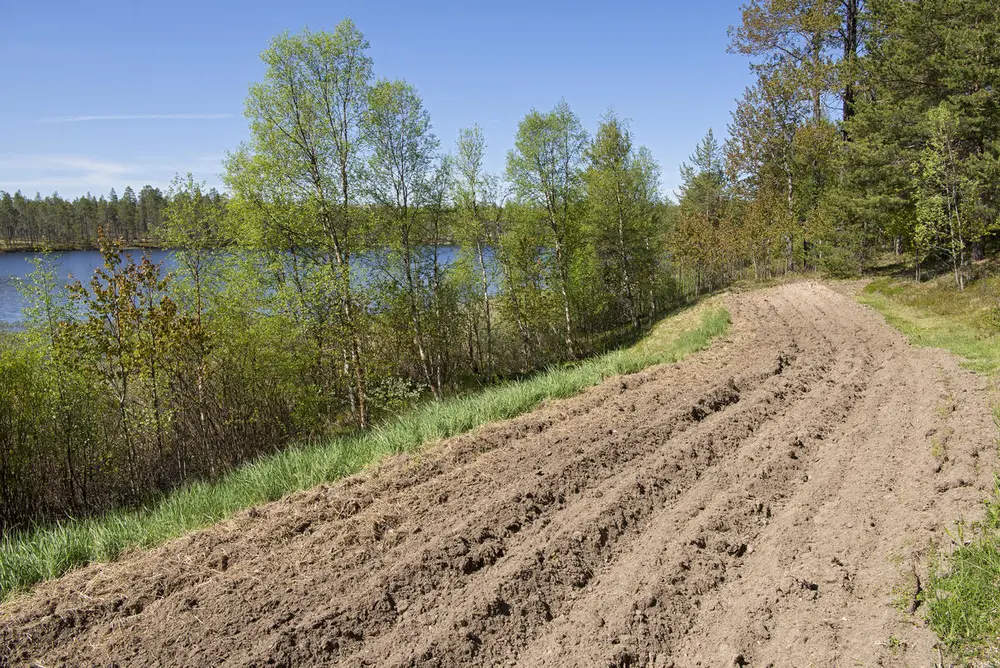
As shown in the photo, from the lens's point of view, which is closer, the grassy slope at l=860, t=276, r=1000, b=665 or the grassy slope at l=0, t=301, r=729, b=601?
the grassy slope at l=860, t=276, r=1000, b=665

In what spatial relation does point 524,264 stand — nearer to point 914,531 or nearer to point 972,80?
point 972,80

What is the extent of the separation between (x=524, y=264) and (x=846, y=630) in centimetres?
2584

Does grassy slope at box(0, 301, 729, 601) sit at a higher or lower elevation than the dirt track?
higher

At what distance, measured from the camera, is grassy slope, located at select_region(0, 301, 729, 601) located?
558 centimetres

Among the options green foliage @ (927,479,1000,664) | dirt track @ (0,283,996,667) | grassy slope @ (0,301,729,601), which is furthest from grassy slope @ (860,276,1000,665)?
grassy slope @ (0,301,729,601)

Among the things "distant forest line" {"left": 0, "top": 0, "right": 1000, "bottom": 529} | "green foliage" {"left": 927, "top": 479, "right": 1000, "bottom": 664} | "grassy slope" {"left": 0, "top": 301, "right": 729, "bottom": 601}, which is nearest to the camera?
"green foliage" {"left": 927, "top": 479, "right": 1000, "bottom": 664}

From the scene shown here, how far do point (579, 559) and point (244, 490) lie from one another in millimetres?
4280

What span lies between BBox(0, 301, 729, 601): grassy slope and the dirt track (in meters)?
0.39

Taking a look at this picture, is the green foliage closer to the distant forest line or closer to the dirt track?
the dirt track

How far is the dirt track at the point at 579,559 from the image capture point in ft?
13.8

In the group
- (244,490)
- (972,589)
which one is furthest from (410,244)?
(972,589)

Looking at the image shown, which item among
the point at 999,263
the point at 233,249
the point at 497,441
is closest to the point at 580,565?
the point at 497,441

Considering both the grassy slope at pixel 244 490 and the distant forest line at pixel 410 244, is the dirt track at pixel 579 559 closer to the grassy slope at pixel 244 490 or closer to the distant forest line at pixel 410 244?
the grassy slope at pixel 244 490

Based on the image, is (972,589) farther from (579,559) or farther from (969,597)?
(579,559)
